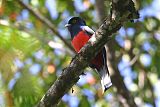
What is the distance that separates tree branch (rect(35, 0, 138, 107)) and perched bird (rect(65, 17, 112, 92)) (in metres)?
0.52

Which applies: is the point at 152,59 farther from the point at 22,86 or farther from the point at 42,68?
the point at 22,86

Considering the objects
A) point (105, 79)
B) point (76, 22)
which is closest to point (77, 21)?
point (76, 22)

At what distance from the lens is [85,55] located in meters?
3.38

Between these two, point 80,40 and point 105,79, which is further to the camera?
point 80,40

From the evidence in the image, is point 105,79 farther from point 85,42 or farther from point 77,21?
point 77,21

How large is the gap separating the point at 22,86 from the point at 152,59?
3739 millimetres

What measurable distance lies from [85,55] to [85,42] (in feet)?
5.59

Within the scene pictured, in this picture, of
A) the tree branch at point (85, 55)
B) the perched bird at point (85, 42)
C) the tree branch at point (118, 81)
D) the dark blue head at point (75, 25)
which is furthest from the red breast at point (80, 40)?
the tree branch at point (85, 55)

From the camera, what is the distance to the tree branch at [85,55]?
3.15 m

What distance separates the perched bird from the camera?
13.9 ft

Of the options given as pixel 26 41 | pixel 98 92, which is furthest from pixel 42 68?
pixel 26 41

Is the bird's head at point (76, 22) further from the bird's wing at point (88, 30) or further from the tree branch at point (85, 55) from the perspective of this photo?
the tree branch at point (85, 55)

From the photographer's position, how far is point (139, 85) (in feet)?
24.8

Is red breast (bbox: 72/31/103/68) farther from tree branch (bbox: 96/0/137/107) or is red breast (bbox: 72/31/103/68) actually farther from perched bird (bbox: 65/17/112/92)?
tree branch (bbox: 96/0/137/107)
